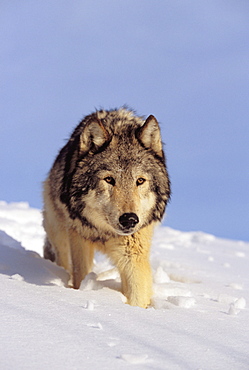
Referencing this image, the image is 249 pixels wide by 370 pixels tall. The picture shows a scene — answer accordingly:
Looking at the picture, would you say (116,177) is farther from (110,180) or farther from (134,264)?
(134,264)

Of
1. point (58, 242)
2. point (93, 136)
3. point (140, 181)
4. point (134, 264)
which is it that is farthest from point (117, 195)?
point (58, 242)

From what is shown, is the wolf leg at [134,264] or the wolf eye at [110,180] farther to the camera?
the wolf leg at [134,264]

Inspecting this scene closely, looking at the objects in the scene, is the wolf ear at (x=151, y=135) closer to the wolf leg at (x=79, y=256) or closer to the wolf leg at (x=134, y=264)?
the wolf leg at (x=134, y=264)

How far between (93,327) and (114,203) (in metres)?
1.47

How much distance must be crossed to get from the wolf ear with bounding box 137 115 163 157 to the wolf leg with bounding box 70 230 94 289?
51.7 inches

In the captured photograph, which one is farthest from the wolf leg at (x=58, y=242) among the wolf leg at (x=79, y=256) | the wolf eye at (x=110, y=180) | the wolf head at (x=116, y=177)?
the wolf eye at (x=110, y=180)

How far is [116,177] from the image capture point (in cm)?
472

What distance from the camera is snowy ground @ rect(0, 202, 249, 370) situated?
287 cm

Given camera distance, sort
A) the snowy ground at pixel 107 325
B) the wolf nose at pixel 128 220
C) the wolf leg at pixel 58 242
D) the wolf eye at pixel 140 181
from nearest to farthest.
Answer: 1. the snowy ground at pixel 107 325
2. the wolf nose at pixel 128 220
3. the wolf eye at pixel 140 181
4. the wolf leg at pixel 58 242

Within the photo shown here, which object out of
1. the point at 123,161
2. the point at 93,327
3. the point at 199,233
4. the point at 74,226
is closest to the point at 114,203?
the point at 123,161

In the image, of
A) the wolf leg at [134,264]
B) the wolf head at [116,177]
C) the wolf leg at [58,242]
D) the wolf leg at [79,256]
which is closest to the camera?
the wolf head at [116,177]

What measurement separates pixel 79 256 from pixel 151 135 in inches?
63.3

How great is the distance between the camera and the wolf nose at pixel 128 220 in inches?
176

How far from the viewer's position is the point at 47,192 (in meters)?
6.82
